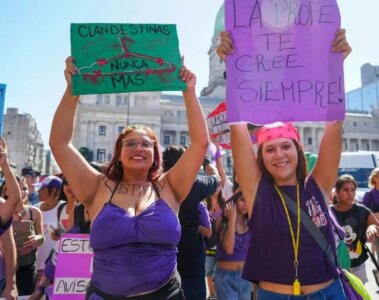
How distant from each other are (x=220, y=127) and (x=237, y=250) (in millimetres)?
1621

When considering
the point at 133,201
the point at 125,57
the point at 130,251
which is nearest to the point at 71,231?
the point at 133,201

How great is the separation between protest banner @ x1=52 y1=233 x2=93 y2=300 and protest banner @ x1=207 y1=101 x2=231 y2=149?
7.58ft

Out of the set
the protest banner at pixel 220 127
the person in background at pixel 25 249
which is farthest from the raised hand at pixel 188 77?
the person in background at pixel 25 249

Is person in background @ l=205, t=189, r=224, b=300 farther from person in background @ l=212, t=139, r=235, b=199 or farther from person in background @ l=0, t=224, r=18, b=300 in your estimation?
person in background @ l=0, t=224, r=18, b=300

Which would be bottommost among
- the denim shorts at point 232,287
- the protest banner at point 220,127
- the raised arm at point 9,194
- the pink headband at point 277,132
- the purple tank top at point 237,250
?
the denim shorts at point 232,287

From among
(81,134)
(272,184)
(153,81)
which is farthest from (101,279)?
(81,134)

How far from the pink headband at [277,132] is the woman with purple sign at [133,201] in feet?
1.16

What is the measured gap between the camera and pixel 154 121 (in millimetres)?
65938

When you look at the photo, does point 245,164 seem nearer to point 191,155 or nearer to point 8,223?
point 191,155

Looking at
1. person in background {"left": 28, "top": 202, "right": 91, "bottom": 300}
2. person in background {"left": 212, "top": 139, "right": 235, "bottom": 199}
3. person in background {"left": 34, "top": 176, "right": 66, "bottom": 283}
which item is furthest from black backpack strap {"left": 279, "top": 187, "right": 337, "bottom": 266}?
person in background {"left": 34, "top": 176, "right": 66, "bottom": 283}

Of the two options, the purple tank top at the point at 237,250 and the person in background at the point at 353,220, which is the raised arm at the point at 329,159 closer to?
the purple tank top at the point at 237,250

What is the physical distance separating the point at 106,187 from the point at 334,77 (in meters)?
1.52

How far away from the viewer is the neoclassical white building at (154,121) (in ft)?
204

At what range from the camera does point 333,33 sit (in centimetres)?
239
